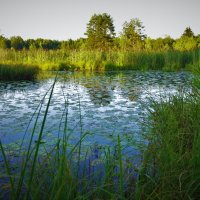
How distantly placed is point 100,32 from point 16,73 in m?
30.5

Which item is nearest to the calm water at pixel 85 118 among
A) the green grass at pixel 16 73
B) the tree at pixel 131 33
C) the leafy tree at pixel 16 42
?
the green grass at pixel 16 73

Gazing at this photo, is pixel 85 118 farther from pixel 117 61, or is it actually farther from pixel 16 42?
pixel 16 42

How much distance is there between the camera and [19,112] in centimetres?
468

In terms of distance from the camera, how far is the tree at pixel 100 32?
38625mm

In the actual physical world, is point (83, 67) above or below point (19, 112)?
above

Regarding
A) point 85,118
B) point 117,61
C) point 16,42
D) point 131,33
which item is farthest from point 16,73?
point 16,42

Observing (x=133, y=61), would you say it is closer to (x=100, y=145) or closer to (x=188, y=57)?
(x=188, y=57)

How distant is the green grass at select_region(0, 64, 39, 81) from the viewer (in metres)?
10.0

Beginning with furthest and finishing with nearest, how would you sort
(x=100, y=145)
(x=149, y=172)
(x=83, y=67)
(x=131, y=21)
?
1. (x=131, y=21)
2. (x=83, y=67)
3. (x=100, y=145)
4. (x=149, y=172)

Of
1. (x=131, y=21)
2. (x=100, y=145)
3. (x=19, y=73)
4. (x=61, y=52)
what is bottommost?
(x=100, y=145)

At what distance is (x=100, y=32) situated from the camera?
39.1 meters

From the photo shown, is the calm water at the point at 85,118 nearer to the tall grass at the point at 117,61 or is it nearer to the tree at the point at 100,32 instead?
the tall grass at the point at 117,61

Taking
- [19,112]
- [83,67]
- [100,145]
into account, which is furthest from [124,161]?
[83,67]

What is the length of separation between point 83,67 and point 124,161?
45.7ft
